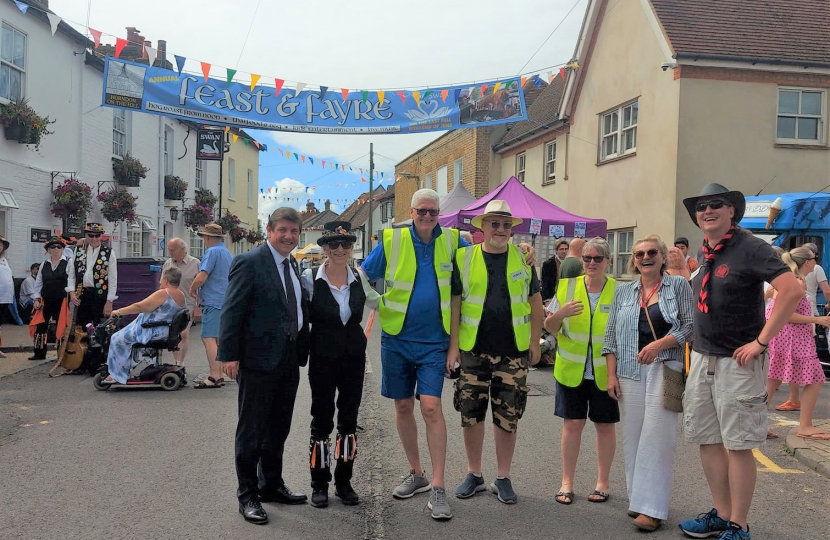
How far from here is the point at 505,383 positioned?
175 inches

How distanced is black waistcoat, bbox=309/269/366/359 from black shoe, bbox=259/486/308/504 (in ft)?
2.92

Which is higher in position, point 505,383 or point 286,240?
point 286,240

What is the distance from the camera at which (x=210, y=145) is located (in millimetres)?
22953

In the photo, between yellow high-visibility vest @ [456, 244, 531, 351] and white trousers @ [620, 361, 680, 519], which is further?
yellow high-visibility vest @ [456, 244, 531, 351]

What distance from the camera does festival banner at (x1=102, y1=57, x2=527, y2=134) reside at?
13.1 m

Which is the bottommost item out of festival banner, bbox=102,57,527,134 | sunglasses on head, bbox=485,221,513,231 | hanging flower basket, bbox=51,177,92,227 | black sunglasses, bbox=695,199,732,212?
sunglasses on head, bbox=485,221,513,231

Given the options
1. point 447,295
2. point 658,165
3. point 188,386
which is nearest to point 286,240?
point 447,295

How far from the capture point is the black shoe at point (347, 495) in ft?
14.6

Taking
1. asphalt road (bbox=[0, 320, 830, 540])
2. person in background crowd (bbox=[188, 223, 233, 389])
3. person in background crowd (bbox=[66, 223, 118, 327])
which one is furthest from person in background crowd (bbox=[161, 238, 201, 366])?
asphalt road (bbox=[0, 320, 830, 540])

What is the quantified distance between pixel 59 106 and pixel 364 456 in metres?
13.0

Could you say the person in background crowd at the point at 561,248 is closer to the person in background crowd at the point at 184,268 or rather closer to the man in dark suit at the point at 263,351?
the person in background crowd at the point at 184,268

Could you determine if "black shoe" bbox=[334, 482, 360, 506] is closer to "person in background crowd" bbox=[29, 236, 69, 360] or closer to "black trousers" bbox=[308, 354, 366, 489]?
"black trousers" bbox=[308, 354, 366, 489]

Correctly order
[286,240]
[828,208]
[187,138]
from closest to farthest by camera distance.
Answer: [286,240] < [828,208] < [187,138]

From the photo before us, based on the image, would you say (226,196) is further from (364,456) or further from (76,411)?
(364,456)
